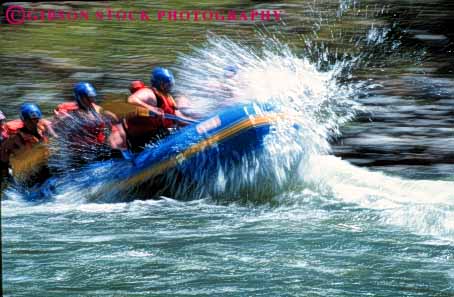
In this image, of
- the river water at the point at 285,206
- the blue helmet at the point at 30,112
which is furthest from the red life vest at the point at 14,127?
the river water at the point at 285,206

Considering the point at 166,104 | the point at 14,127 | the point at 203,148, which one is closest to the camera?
the point at 203,148

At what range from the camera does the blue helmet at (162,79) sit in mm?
7973

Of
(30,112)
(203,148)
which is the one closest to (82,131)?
(30,112)

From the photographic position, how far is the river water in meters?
5.76

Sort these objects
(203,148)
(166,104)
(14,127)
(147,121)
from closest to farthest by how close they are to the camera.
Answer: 1. (203,148)
2. (147,121)
3. (166,104)
4. (14,127)

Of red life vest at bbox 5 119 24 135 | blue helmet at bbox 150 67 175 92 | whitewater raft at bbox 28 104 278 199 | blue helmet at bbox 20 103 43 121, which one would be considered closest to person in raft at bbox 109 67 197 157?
blue helmet at bbox 150 67 175 92

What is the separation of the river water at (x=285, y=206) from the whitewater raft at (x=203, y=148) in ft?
0.52

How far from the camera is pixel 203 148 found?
7.45 metres

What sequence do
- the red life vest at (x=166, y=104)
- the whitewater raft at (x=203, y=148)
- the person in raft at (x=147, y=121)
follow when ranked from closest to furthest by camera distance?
the whitewater raft at (x=203, y=148), the person in raft at (x=147, y=121), the red life vest at (x=166, y=104)

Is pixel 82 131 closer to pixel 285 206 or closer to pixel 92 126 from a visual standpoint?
pixel 92 126

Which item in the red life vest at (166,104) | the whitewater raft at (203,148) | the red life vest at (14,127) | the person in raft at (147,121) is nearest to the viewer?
the whitewater raft at (203,148)

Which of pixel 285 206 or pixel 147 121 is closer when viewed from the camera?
pixel 285 206

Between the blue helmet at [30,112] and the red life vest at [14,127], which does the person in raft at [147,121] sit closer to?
the blue helmet at [30,112]

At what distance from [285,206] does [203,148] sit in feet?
2.57
